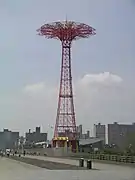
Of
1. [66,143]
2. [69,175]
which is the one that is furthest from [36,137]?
[69,175]

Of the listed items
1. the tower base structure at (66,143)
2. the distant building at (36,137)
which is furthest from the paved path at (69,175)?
the distant building at (36,137)

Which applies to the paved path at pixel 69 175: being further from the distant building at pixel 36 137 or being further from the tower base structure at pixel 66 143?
the distant building at pixel 36 137

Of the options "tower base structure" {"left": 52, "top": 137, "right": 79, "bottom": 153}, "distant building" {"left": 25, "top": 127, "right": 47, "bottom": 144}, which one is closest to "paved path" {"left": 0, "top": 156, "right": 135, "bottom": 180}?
"tower base structure" {"left": 52, "top": 137, "right": 79, "bottom": 153}

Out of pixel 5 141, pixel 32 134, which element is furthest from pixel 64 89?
pixel 32 134

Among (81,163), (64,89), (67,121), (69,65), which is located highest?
(69,65)

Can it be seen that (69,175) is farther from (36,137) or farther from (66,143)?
(36,137)

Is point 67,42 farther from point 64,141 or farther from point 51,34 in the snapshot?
point 64,141

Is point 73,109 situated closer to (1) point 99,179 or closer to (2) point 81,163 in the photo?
(2) point 81,163

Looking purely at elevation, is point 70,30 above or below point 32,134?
above

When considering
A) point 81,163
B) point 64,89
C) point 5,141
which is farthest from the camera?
point 5,141

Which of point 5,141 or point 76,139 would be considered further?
point 5,141

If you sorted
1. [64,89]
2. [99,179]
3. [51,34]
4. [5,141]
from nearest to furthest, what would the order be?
[99,179] → [51,34] → [64,89] → [5,141]

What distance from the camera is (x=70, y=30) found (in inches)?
3125

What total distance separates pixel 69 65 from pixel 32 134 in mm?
109348
